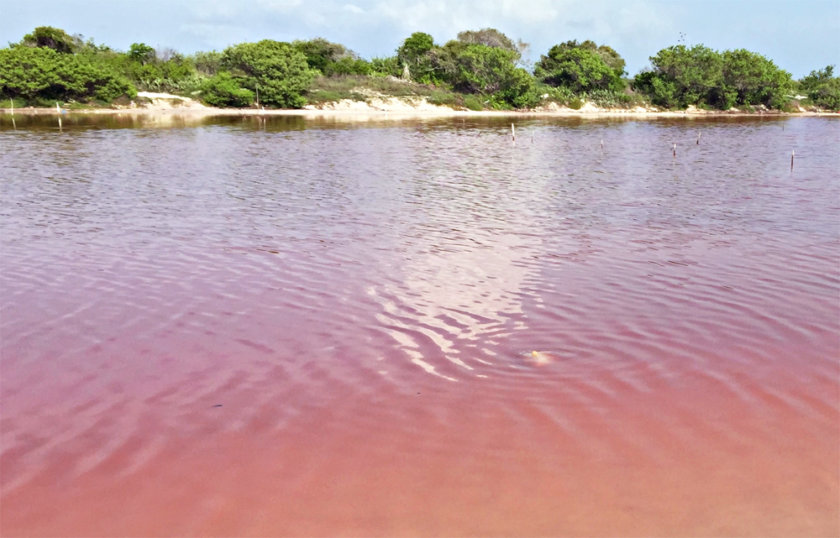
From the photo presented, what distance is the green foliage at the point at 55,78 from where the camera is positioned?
6731 cm

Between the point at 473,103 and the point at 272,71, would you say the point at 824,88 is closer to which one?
the point at 473,103

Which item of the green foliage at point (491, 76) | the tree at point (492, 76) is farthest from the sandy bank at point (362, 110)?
the tree at point (492, 76)

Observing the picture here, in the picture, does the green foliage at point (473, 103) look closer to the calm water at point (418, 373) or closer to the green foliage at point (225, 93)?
the green foliage at point (225, 93)

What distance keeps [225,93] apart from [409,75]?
3330 cm

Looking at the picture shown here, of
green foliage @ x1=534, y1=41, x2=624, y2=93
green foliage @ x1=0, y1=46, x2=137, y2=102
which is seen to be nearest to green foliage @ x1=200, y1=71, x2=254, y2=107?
green foliage @ x1=0, y1=46, x2=137, y2=102

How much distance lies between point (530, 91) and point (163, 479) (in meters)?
97.4

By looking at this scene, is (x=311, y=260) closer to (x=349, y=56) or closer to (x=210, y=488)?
(x=210, y=488)

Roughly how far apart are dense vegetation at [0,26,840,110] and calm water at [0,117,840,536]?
65472 millimetres

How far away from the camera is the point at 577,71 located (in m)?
105

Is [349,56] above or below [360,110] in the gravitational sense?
above

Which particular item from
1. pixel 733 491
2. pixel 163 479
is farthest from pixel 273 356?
pixel 733 491

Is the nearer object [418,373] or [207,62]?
[418,373]

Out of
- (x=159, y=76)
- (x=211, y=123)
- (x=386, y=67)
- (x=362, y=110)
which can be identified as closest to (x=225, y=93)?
(x=159, y=76)

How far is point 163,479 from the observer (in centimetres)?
482
